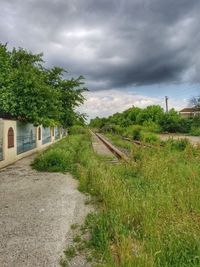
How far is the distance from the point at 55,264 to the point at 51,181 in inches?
254

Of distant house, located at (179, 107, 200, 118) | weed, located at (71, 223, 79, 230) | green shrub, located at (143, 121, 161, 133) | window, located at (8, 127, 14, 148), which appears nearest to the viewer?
weed, located at (71, 223, 79, 230)

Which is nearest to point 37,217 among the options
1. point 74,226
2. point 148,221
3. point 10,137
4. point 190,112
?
point 74,226

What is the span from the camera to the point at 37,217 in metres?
6.57

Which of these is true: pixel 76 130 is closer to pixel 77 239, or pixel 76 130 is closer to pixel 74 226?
pixel 74 226

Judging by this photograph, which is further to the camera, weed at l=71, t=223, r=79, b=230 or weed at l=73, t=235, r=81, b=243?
weed at l=71, t=223, r=79, b=230

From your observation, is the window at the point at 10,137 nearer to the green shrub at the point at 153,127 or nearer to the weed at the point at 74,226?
the weed at the point at 74,226

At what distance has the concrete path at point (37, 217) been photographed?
476cm

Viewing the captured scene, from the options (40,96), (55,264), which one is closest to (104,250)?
(55,264)

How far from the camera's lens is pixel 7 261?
179 inches

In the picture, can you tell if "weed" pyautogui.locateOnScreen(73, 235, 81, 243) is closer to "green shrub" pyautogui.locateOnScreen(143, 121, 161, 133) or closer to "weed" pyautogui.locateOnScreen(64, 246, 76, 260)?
"weed" pyautogui.locateOnScreen(64, 246, 76, 260)

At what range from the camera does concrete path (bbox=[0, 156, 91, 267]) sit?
4.76m

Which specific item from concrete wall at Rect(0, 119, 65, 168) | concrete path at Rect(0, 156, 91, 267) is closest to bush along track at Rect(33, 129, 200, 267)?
concrete path at Rect(0, 156, 91, 267)

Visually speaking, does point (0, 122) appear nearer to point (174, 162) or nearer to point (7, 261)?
point (174, 162)

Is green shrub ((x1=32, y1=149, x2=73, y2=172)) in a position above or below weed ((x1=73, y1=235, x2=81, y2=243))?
above
